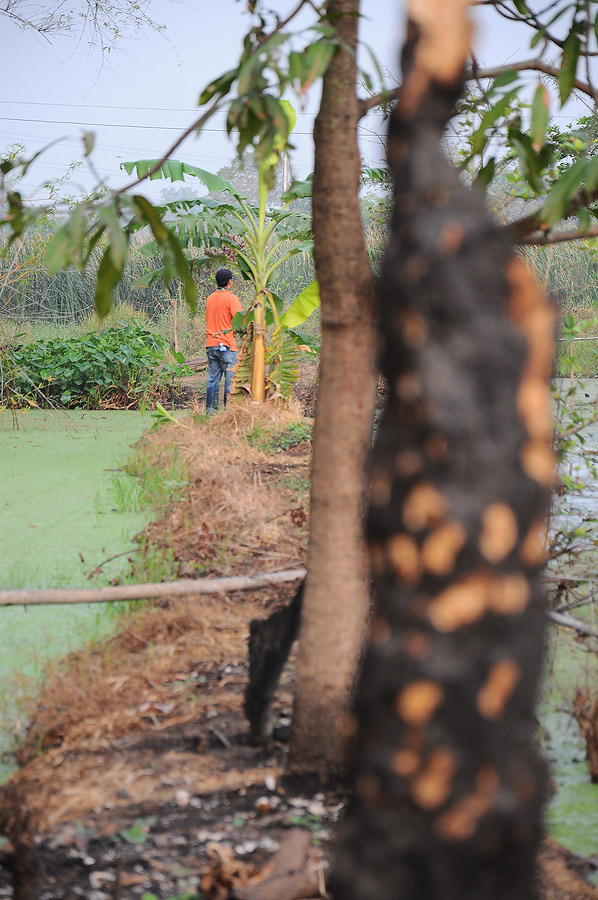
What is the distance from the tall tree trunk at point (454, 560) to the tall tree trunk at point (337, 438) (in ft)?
3.21

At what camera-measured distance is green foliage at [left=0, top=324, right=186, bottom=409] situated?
9.10m

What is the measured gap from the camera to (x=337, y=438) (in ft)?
6.04

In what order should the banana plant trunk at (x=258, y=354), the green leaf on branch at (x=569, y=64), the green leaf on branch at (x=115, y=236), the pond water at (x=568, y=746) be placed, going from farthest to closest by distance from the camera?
the banana plant trunk at (x=258, y=354), the pond water at (x=568, y=746), the green leaf on branch at (x=569, y=64), the green leaf on branch at (x=115, y=236)

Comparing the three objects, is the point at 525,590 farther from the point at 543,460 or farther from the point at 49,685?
the point at 49,685

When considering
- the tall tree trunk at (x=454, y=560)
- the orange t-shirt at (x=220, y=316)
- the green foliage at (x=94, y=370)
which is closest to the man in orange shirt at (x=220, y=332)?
the orange t-shirt at (x=220, y=316)

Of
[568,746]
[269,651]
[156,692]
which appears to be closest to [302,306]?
[156,692]

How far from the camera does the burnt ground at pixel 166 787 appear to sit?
1626 mm

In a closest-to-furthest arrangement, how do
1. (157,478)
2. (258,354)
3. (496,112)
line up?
(496,112)
(157,478)
(258,354)

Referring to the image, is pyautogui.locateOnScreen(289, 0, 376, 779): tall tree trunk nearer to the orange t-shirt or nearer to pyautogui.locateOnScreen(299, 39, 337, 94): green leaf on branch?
pyautogui.locateOnScreen(299, 39, 337, 94): green leaf on branch

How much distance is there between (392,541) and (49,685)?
217 cm

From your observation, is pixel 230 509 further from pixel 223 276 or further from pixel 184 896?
pixel 223 276

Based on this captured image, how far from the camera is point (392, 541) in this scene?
78 centimetres

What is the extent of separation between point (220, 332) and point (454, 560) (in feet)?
25.3

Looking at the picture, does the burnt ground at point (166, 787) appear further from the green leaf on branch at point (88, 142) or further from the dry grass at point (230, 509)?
the green leaf on branch at point (88, 142)
